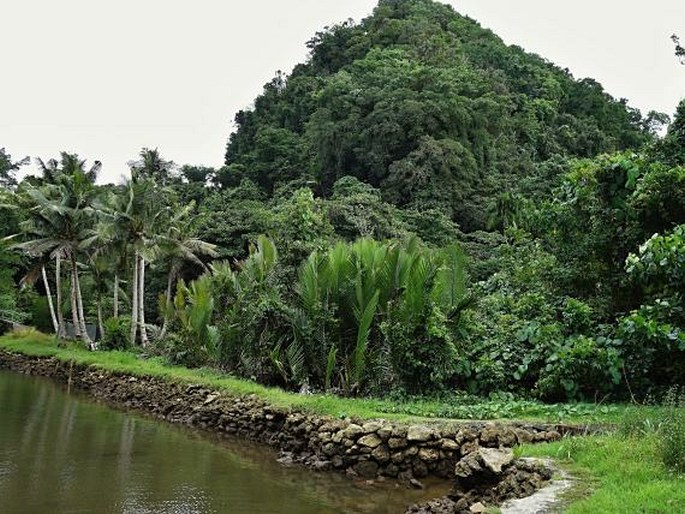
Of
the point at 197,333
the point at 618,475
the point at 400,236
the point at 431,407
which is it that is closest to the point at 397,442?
the point at 431,407

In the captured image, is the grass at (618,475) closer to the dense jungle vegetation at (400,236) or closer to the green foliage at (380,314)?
the dense jungle vegetation at (400,236)

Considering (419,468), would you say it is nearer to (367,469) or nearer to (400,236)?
(367,469)

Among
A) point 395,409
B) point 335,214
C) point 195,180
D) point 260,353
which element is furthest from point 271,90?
point 395,409

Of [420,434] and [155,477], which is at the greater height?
[420,434]

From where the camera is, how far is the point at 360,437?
438 inches

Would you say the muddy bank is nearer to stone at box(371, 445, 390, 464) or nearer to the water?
stone at box(371, 445, 390, 464)

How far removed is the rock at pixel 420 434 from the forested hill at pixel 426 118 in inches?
834

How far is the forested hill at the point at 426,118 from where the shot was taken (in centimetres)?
3784

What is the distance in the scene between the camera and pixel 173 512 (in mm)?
8758

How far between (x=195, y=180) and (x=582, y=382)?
154 feet

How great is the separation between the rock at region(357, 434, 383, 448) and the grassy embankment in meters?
0.65

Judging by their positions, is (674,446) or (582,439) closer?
(674,446)

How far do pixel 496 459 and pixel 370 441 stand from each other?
9.96 ft

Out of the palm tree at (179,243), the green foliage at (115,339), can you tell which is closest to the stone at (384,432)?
the green foliage at (115,339)
